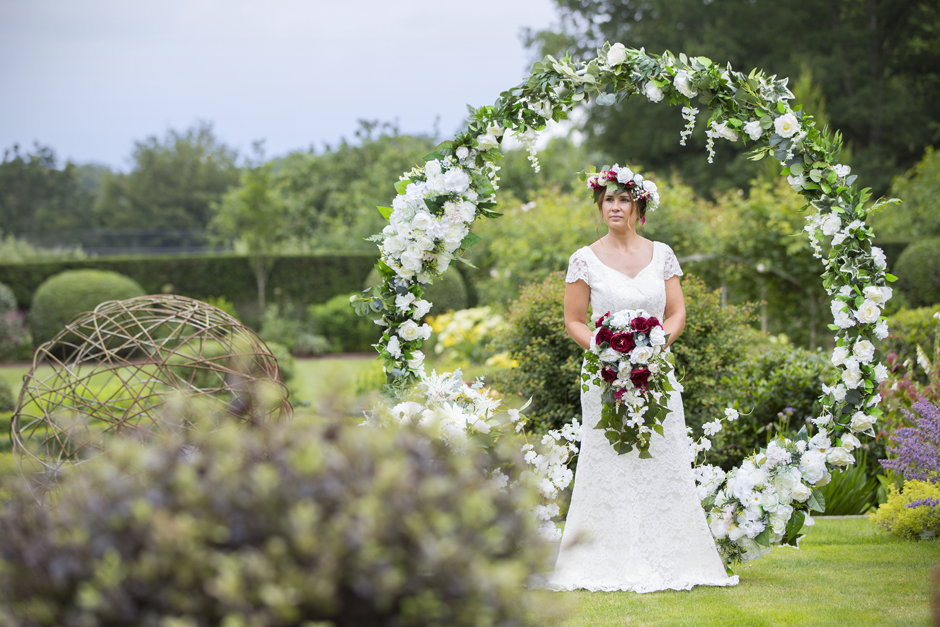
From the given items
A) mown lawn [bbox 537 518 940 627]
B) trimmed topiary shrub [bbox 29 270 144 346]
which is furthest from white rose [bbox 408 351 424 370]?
trimmed topiary shrub [bbox 29 270 144 346]

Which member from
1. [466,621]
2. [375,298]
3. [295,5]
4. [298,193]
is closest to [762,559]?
[375,298]

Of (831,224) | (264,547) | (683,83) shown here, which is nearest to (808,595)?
(831,224)

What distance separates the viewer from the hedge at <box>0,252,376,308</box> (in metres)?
15.0

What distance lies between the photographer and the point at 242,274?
15.4m

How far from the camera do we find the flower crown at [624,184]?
3.69m

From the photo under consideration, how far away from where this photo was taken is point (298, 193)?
22453 mm

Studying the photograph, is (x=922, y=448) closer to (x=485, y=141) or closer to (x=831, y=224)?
(x=831, y=224)

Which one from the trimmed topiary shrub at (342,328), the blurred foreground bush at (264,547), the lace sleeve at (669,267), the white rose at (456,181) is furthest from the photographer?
the trimmed topiary shrub at (342,328)

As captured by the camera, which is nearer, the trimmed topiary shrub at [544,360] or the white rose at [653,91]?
the white rose at [653,91]

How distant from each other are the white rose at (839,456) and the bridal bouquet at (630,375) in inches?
39.8

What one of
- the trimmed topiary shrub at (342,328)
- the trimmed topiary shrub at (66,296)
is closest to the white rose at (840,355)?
the trimmed topiary shrub at (342,328)

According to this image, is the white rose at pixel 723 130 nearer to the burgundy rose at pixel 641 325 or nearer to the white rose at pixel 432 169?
the burgundy rose at pixel 641 325

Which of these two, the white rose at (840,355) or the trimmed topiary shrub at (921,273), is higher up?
the trimmed topiary shrub at (921,273)

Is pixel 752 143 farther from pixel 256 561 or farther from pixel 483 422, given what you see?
pixel 256 561
